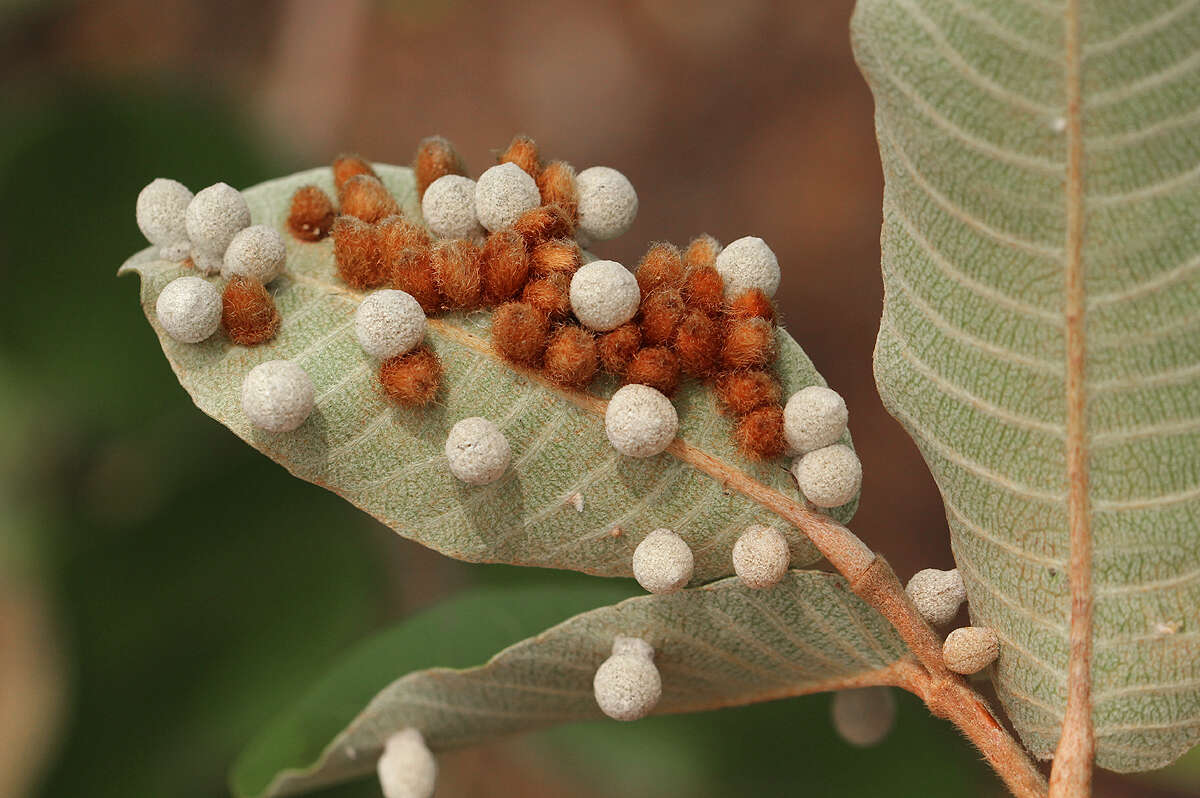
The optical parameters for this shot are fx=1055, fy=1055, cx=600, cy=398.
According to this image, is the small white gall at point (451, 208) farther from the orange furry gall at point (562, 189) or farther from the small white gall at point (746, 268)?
the small white gall at point (746, 268)

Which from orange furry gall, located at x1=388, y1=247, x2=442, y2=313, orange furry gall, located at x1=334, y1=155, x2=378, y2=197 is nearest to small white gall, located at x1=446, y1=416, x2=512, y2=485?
orange furry gall, located at x1=388, y1=247, x2=442, y2=313

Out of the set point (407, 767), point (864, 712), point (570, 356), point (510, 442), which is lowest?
point (864, 712)

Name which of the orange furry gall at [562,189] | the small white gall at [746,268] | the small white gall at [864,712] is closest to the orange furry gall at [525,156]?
the orange furry gall at [562,189]

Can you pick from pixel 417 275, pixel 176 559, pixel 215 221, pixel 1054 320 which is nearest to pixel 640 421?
pixel 417 275

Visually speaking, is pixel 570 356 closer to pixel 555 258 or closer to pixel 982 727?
pixel 555 258

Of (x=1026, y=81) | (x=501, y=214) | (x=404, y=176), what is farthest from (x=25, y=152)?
(x=1026, y=81)
